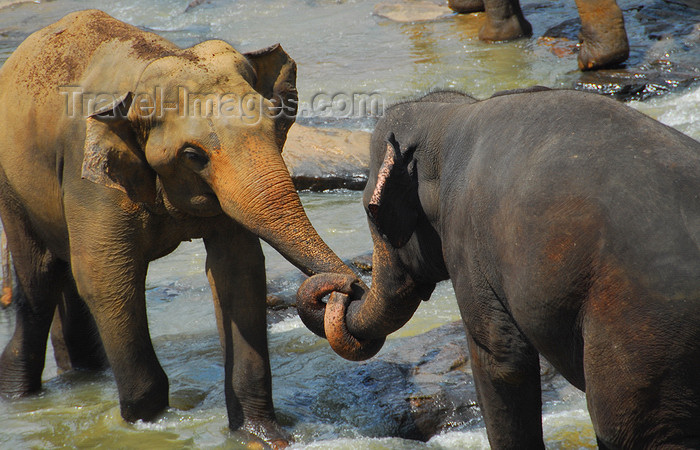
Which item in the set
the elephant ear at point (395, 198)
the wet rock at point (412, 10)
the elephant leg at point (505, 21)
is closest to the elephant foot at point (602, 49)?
the elephant leg at point (505, 21)

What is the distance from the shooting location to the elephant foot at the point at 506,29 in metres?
11.6

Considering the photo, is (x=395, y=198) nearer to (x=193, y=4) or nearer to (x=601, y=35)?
(x=601, y=35)

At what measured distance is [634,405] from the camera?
207 cm

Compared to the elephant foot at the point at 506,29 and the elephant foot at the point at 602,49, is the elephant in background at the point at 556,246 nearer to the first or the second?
the elephant foot at the point at 602,49

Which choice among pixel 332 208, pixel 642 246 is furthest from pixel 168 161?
pixel 332 208

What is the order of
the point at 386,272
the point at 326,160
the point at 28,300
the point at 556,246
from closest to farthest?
the point at 556,246 → the point at 386,272 → the point at 28,300 → the point at 326,160

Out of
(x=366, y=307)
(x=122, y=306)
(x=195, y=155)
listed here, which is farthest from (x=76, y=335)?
(x=366, y=307)

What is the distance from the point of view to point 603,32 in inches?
364

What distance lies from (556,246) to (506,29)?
9827 mm

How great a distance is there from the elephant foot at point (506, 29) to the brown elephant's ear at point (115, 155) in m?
8.45

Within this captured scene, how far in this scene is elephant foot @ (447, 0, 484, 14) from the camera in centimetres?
1331

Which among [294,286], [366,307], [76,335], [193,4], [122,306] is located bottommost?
[294,286]

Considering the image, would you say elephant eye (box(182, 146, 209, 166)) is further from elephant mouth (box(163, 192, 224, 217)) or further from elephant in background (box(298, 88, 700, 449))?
elephant in background (box(298, 88, 700, 449))

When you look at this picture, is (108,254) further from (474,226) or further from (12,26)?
(12,26)
